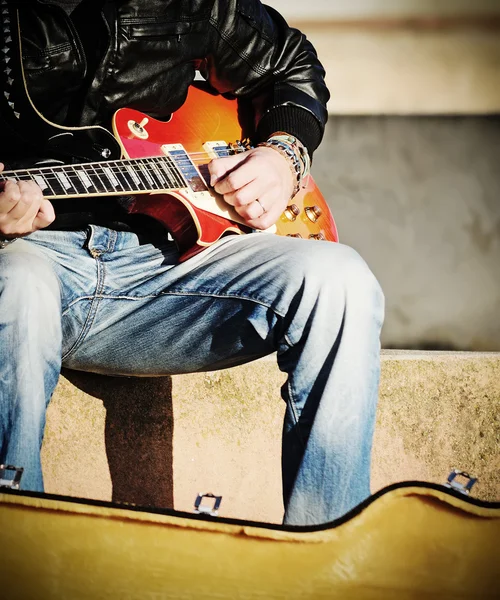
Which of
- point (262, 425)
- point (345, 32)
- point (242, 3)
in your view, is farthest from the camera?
point (345, 32)

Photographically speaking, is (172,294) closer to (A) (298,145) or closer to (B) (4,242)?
(B) (4,242)

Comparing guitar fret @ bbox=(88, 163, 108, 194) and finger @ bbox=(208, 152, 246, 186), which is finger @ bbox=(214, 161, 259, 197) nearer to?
finger @ bbox=(208, 152, 246, 186)

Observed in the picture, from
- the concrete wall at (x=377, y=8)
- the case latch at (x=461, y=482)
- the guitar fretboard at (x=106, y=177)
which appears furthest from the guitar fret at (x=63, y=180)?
the concrete wall at (x=377, y=8)

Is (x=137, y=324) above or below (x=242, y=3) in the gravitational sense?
below

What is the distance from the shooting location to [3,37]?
1.25 meters

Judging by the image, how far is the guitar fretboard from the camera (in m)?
1.15

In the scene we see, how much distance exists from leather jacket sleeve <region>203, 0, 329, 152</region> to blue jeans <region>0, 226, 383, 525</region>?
17.4 inches

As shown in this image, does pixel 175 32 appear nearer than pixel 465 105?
Yes

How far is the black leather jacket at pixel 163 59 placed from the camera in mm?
1287

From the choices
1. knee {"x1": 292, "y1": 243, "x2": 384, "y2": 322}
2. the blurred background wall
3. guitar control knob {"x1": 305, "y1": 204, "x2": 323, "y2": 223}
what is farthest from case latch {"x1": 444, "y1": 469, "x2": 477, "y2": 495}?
the blurred background wall

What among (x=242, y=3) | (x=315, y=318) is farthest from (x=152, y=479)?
(x=242, y=3)

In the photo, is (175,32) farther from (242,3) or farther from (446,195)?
(446,195)

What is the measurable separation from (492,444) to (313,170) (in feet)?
6.67

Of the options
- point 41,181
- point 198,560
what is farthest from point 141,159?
point 198,560
